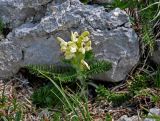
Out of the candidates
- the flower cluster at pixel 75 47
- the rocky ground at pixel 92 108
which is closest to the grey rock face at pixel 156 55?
the rocky ground at pixel 92 108

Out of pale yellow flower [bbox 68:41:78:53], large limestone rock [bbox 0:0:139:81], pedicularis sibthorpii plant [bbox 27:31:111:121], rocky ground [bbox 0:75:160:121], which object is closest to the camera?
pale yellow flower [bbox 68:41:78:53]

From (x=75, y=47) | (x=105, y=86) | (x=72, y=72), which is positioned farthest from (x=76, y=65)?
(x=105, y=86)

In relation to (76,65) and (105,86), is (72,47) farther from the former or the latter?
(105,86)

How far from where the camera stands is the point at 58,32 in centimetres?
252

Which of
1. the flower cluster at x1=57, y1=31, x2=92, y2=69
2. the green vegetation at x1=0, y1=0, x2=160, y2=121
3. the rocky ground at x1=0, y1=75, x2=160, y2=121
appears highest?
the flower cluster at x1=57, y1=31, x2=92, y2=69

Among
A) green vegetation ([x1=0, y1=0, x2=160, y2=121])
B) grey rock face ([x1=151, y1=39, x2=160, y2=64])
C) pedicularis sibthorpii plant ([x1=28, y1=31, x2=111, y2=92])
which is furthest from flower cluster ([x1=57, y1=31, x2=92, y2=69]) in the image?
grey rock face ([x1=151, y1=39, x2=160, y2=64])

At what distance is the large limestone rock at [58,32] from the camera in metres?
2.46

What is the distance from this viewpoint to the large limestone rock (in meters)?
2.46

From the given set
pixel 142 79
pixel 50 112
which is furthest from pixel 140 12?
pixel 50 112

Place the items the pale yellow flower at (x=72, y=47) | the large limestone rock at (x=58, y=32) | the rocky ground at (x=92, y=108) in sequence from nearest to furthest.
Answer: the pale yellow flower at (x=72, y=47) < the rocky ground at (x=92, y=108) < the large limestone rock at (x=58, y=32)

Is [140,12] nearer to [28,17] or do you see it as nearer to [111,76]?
[111,76]

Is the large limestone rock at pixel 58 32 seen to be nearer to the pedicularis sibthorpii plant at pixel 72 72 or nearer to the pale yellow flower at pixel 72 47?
the pedicularis sibthorpii plant at pixel 72 72

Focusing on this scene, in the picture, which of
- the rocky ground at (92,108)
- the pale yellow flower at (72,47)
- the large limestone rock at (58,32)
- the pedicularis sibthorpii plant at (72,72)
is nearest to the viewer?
the pale yellow flower at (72,47)

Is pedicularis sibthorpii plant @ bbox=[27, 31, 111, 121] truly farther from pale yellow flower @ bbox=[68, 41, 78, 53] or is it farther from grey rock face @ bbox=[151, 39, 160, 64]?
grey rock face @ bbox=[151, 39, 160, 64]
